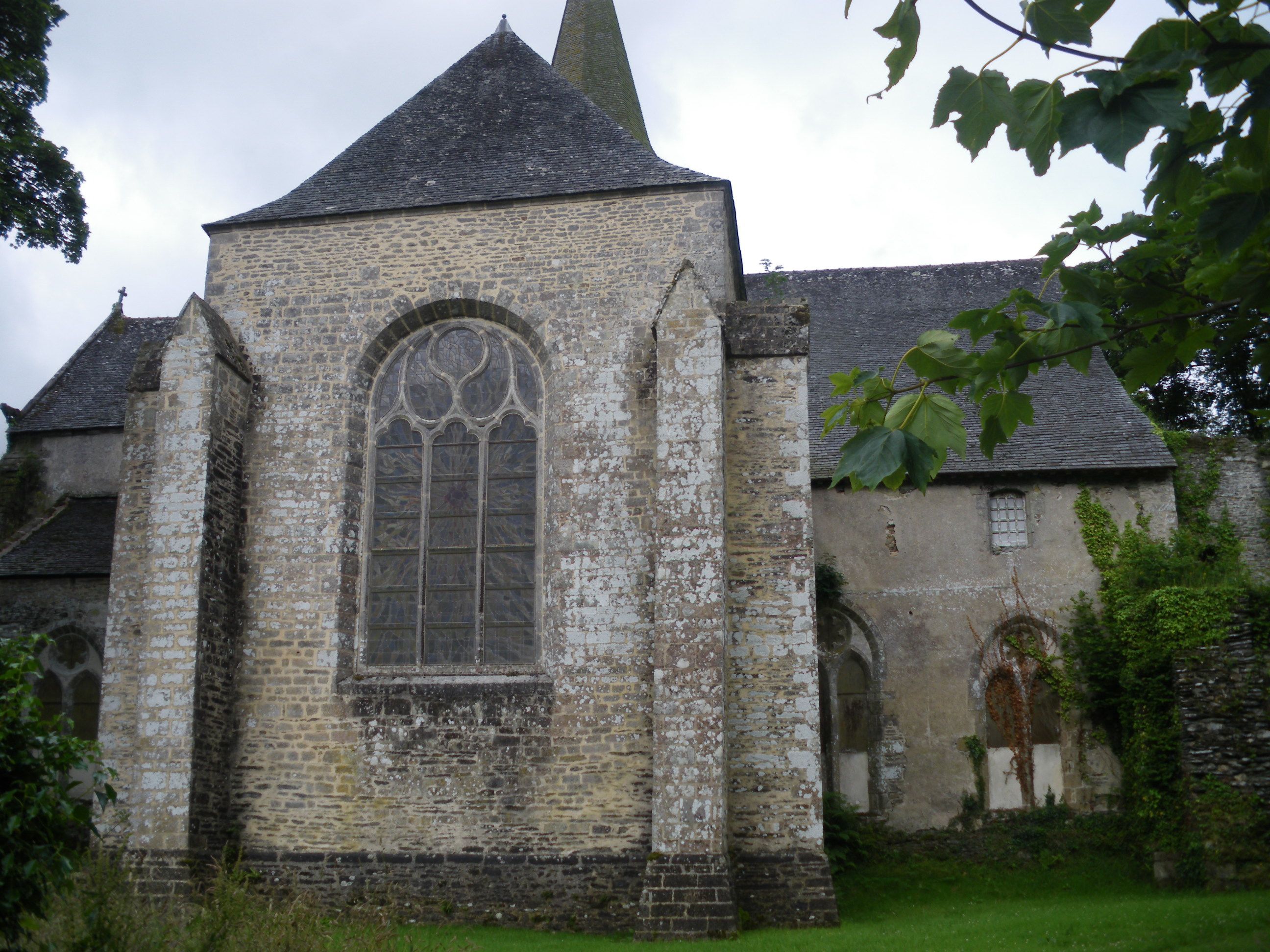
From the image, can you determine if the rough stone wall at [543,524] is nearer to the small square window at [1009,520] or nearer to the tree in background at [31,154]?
the tree in background at [31,154]

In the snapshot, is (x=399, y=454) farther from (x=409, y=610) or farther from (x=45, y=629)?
(x=45, y=629)

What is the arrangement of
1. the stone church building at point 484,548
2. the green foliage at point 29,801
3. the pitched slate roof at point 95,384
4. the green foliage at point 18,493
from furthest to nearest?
the pitched slate roof at point 95,384
the green foliage at point 18,493
the stone church building at point 484,548
the green foliage at point 29,801

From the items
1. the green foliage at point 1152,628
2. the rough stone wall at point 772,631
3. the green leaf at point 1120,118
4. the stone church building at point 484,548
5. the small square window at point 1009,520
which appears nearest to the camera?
the green leaf at point 1120,118

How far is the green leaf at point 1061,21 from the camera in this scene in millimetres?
2971

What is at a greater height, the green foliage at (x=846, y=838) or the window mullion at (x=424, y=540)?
the window mullion at (x=424, y=540)

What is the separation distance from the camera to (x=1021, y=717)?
51.6 ft

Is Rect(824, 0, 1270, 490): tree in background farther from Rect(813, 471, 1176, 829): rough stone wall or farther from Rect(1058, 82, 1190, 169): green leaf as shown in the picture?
Rect(813, 471, 1176, 829): rough stone wall

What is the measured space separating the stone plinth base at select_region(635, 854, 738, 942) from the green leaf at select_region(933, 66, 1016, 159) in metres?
7.98

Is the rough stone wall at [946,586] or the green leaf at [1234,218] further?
the rough stone wall at [946,586]

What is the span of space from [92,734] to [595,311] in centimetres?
981

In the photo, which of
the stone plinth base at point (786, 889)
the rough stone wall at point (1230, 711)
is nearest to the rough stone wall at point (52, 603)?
the stone plinth base at point (786, 889)

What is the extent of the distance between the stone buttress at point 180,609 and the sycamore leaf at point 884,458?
9.40 meters

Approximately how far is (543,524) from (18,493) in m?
10.6

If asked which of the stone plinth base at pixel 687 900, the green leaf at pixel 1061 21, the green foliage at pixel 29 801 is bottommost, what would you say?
the stone plinth base at pixel 687 900
